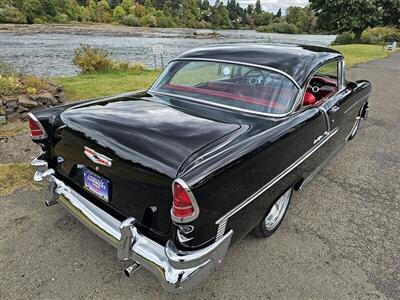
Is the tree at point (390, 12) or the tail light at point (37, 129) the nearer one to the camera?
the tail light at point (37, 129)

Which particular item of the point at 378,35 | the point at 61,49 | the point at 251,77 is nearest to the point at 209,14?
the point at 378,35

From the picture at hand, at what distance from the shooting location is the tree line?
28.6m

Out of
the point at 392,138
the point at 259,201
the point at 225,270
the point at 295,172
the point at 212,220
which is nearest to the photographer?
the point at 212,220

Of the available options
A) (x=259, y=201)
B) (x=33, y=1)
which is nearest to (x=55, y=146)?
(x=259, y=201)

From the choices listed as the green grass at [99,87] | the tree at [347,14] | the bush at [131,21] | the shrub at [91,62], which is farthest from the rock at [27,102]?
the bush at [131,21]

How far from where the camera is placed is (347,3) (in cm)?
2861

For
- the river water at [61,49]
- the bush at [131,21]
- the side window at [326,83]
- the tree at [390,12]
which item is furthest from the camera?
the bush at [131,21]

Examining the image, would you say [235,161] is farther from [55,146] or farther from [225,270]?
[55,146]

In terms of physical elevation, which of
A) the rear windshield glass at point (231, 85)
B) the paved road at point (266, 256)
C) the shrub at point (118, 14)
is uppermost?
Result: the shrub at point (118, 14)

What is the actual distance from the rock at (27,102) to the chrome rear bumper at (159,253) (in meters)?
3.71

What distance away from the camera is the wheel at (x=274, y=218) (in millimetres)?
2661

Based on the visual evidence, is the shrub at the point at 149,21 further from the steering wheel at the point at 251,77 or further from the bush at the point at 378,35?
the steering wheel at the point at 251,77

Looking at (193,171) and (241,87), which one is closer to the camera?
Answer: (193,171)

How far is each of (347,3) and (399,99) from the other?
82.4ft
